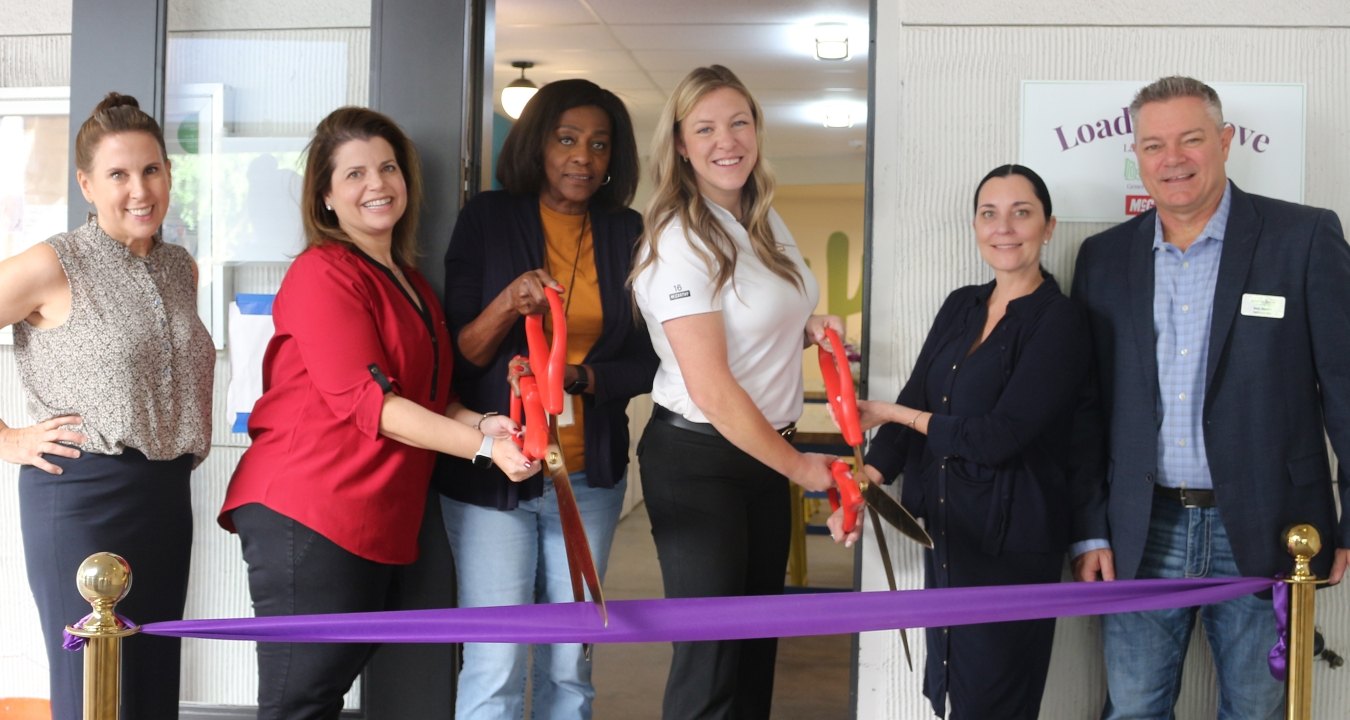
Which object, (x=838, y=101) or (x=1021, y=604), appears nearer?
(x=1021, y=604)

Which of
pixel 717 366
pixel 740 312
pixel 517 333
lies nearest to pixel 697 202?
pixel 740 312

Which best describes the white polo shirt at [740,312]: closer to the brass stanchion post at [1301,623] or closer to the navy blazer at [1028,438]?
the navy blazer at [1028,438]

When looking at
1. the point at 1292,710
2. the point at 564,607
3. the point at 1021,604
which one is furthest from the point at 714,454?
the point at 1292,710

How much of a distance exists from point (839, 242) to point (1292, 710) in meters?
10.7

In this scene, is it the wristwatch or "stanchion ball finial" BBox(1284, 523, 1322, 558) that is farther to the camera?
the wristwatch

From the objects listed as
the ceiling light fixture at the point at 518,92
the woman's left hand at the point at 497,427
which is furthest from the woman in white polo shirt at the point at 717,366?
the ceiling light fixture at the point at 518,92

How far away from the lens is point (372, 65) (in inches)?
115

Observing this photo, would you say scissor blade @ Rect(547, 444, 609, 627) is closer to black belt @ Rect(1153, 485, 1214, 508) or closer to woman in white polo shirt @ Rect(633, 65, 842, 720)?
woman in white polo shirt @ Rect(633, 65, 842, 720)

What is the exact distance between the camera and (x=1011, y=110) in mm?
2811

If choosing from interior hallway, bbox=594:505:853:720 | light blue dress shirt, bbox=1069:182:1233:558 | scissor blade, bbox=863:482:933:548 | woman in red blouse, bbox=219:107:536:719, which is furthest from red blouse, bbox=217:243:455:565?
interior hallway, bbox=594:505:853:720

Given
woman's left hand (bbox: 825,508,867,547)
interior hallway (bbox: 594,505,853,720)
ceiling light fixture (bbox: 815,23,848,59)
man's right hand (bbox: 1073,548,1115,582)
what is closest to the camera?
woman's left hand (bbox: 825,508,867,547)

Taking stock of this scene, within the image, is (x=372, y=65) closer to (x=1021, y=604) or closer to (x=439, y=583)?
(x=439, y=583)

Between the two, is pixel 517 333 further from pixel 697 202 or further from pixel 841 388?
pixel 841 388

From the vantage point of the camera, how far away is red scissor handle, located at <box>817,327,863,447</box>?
2.28 m
